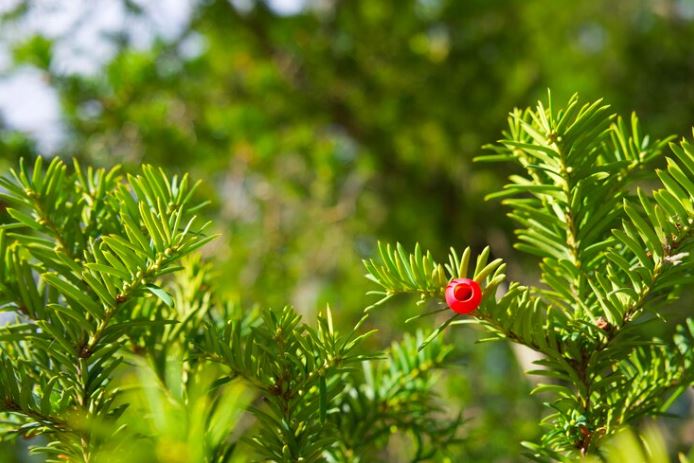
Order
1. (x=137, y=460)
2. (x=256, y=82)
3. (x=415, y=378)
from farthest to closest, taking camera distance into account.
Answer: (x=256, y=82) → (x=415, y=378) → (x=137, y=460)

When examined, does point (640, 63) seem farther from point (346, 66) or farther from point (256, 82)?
point (256, 82)

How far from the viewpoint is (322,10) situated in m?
1.30

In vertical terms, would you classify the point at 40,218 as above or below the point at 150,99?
below

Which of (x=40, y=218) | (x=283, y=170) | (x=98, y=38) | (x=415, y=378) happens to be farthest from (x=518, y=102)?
(x=40, y=218)

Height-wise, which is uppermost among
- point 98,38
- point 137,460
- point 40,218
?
point 98,38

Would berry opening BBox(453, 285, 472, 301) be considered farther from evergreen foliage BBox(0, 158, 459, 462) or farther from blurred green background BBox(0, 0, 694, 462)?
blurred green background BBox(0, 0, 694, 462)

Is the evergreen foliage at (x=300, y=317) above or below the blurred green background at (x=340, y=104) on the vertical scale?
below

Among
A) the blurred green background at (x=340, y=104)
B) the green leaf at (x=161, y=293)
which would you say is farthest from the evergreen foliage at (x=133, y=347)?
the blurred green background at (x=340, y=104)

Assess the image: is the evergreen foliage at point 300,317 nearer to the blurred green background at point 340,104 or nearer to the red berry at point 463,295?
the red berry at point 463,295

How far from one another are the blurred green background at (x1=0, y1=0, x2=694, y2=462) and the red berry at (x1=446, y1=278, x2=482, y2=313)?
550 millimetres

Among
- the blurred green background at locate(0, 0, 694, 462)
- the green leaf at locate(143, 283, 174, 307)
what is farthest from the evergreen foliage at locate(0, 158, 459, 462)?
the blurred green background at locate(0, 0, 694, 462)

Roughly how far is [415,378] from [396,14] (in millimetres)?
954

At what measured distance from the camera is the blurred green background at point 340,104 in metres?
0.92

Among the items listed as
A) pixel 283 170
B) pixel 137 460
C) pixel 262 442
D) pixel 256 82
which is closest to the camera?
pixel 137 460
